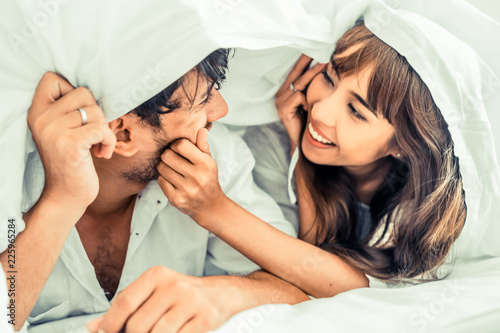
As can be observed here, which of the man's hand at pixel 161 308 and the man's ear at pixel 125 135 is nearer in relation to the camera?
the man's hand at pixel 161 308

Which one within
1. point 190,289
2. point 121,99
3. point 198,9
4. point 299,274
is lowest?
point 299,274

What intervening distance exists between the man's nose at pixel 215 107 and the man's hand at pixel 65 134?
21 centimetres

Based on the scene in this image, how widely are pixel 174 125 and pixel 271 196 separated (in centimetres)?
46

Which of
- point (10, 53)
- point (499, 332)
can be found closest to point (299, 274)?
point (499, 332)

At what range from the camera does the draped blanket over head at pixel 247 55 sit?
80cm

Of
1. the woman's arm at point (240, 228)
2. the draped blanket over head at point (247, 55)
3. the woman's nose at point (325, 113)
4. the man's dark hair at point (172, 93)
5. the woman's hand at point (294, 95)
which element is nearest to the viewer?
the draped blanket over head at point (247, 55)

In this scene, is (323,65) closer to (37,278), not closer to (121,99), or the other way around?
(121,99)

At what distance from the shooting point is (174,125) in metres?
0.96

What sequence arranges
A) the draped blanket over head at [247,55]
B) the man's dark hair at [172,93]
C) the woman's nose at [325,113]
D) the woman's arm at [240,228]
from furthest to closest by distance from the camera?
the woman's nose at [325,113]
the woman's arm at [240,228]
the man's dark hair at [172,93]
the draped blanket over head at [247,55]

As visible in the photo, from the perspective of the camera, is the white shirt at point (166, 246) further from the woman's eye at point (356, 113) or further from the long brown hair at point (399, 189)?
the woman's eye at point (356, 113)

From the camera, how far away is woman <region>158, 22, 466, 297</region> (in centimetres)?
107

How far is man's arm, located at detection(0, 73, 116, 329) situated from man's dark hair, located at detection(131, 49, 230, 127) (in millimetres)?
93

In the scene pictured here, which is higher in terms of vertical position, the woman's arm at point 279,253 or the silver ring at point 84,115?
the silver ring at point 84,115

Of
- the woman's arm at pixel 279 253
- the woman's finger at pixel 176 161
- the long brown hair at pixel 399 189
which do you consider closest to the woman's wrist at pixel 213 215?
the woman's arm at pixel 279 253
